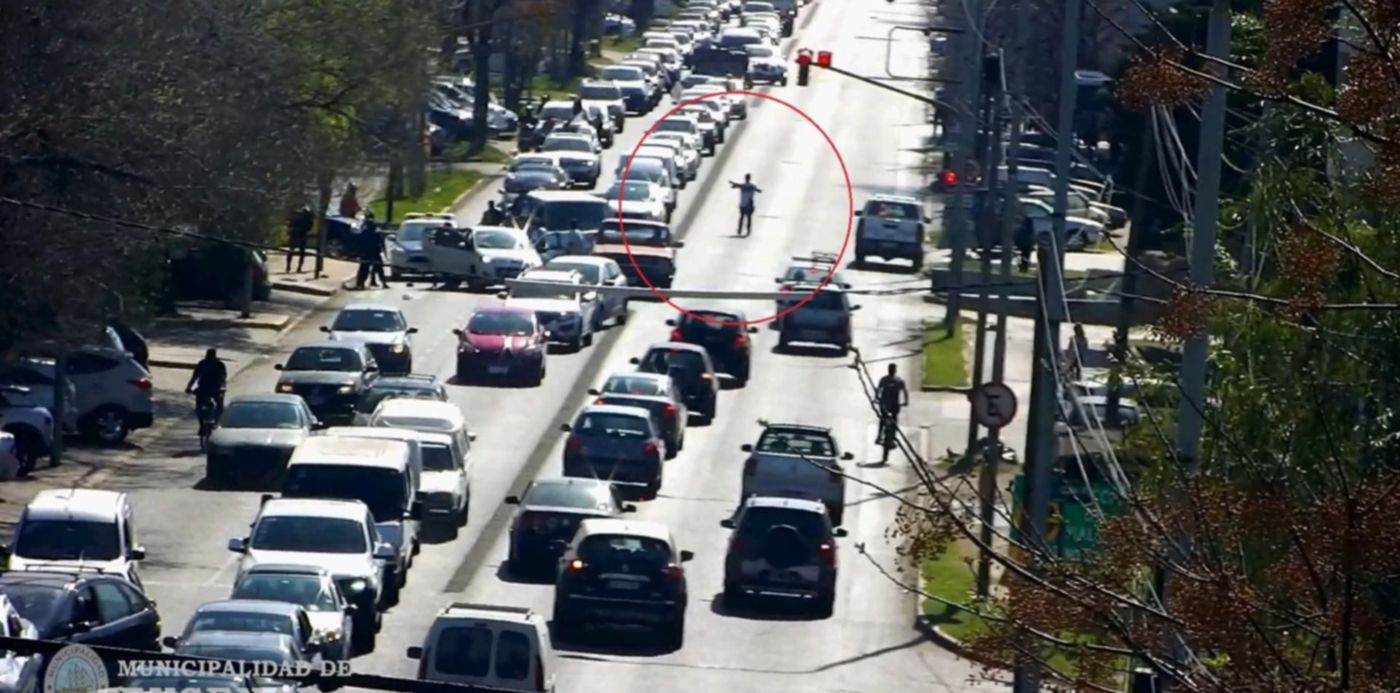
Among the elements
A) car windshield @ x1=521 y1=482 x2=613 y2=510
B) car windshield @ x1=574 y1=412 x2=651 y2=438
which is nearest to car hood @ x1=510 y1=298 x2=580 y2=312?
car windshield @ x1=574 y1=412 x2=651 y2=438

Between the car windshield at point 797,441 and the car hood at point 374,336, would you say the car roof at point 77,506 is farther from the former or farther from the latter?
the car hood at point 374,336

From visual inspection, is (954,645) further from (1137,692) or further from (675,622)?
(1137,692)

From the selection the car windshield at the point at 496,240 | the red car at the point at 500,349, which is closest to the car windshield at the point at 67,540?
the red car at the point at 500,349

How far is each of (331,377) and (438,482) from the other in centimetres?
716

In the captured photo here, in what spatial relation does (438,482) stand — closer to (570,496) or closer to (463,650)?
(570,496)

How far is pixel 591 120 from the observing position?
79188 mm

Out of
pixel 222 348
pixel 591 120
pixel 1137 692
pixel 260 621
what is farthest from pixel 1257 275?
pixel 591 120

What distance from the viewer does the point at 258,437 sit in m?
36.5

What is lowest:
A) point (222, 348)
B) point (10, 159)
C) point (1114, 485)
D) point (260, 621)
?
point (222, 348)

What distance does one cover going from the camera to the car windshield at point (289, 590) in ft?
83.2

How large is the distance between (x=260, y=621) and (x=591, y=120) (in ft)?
187

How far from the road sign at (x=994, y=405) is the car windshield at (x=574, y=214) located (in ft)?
103

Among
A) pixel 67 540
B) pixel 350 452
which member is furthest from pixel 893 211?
pixel 67 540

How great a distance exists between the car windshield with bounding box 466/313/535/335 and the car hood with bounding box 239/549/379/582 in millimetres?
18177
